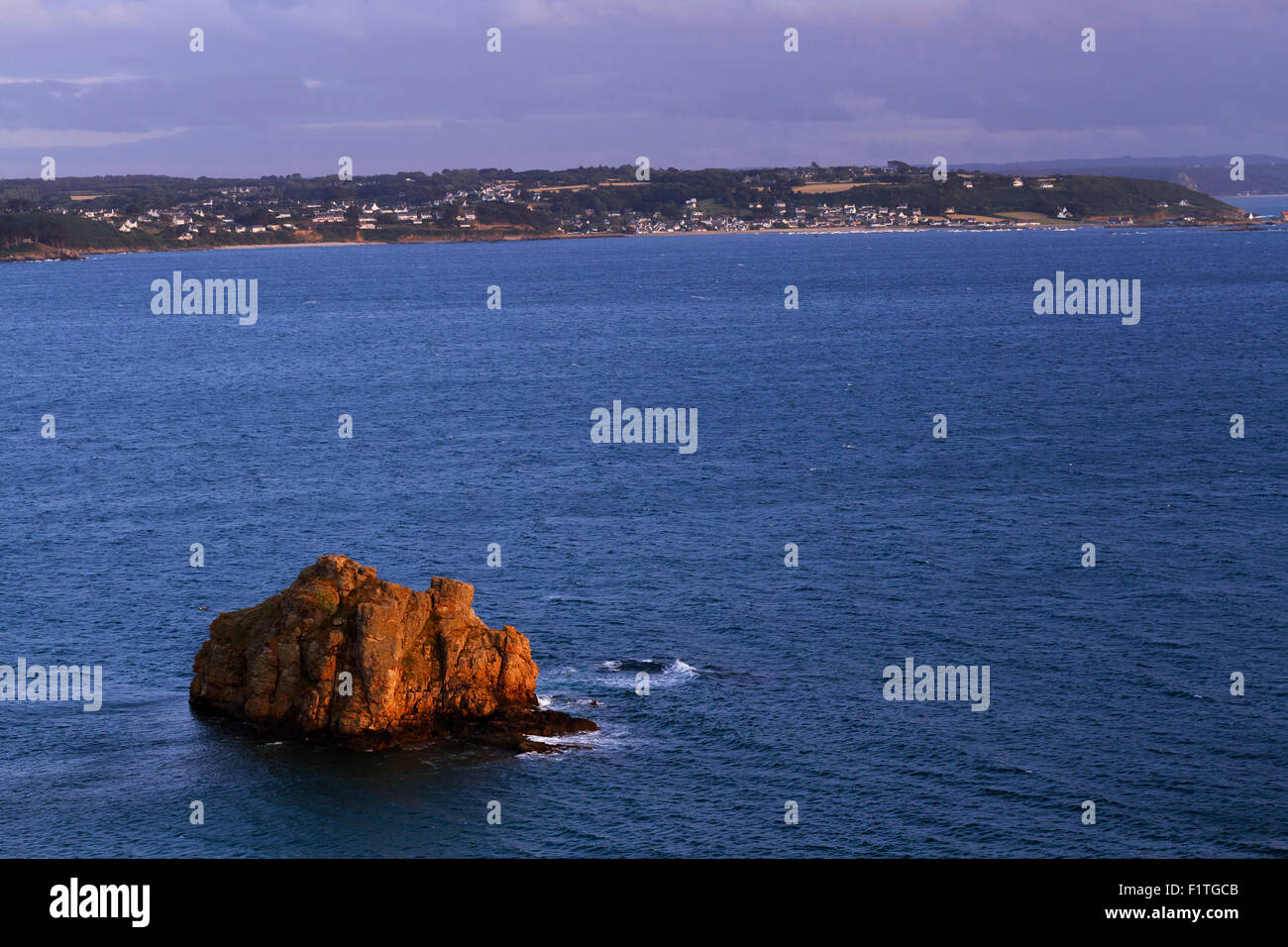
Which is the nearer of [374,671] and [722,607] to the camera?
[374,671]

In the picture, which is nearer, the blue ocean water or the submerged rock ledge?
the blue ocean water

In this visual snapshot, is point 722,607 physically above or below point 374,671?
below

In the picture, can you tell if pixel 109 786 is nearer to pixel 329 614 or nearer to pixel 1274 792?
pixel 329 614

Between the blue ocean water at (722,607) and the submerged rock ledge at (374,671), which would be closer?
the blue ocean water at (722,607)
